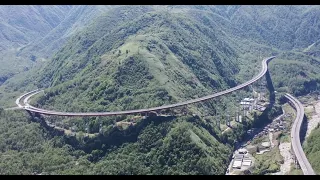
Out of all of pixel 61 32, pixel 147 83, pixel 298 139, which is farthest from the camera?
pixel 61 32

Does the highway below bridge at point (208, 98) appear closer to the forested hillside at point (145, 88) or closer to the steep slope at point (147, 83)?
the forested hillside at point (145, 88)

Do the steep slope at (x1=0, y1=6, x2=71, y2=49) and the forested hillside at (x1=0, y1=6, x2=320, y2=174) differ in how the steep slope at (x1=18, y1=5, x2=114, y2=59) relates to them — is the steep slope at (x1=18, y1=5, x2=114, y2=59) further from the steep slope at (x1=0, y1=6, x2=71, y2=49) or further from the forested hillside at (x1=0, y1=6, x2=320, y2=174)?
the forested hillside at (x1=0, y1=6, x2=320, y2=174)

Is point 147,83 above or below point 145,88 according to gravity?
above

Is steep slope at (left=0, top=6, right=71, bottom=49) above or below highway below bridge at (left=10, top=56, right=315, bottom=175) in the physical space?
above

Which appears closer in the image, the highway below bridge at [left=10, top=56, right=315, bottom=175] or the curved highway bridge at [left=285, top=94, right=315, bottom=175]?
the curved highway bridge at [left=285, top=94, right=315, bottom=175]

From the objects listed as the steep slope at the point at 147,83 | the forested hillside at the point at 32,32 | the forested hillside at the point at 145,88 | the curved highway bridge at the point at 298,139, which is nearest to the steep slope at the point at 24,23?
the forested hillside at the point at 32,32

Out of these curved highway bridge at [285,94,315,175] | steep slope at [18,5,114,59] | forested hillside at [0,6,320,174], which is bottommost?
curved highway bridge at [285,94,315,175]

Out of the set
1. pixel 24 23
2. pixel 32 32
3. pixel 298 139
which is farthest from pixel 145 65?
pixel 24 23

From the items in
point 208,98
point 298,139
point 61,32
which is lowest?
point 298,139

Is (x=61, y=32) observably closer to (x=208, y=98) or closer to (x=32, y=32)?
(x=32, y=32)

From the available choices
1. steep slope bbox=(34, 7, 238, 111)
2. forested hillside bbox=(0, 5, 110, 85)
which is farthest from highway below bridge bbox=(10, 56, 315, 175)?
forested hillside bbox=(0, 5, 110, 85)
